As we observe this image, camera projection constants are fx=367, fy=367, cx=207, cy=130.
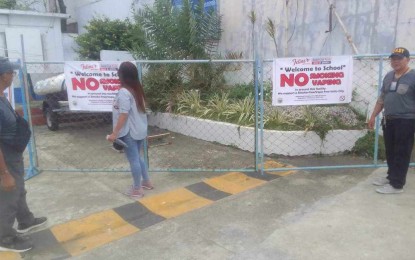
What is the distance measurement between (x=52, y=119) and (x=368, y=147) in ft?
22.5

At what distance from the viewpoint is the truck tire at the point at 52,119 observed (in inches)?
341

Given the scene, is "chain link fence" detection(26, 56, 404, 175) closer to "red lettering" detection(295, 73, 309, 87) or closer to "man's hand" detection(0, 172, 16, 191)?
"red lettering" detection(295, 73, 309, 87)

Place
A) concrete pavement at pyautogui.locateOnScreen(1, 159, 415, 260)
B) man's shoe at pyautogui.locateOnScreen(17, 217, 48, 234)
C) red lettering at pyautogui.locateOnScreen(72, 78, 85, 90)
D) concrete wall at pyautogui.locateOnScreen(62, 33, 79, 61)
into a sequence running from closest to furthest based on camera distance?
1. concrete pavement at pyautogui.locateOnScreen(1, 159, 415, 260)
2. man's shoe at pyautogui.locateOnScreen(17, 217, 48, 234)
3. red lettering at pyautogui.locateOnScreen(72, 78, 85, 90)
4. concrete wall at pyautogui.locateOnScreen(62, 33, 79, 61)

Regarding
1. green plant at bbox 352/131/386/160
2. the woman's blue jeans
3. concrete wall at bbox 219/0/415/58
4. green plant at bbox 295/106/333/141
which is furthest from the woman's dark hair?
concrete wall at bbox 219/0/415/58

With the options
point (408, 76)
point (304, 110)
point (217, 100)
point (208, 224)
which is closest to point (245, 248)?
point (208, 224)

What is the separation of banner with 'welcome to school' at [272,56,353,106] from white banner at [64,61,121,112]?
7.21 ft

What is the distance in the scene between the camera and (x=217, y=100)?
7.48m

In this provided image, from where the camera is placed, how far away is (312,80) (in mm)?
4824

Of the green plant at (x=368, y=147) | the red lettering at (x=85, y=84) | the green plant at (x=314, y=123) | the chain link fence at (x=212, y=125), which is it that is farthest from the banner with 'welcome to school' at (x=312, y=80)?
the red lettering at (x=85, y=84)

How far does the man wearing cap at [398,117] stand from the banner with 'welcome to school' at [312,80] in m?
0.54

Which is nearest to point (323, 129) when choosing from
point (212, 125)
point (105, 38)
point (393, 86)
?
point (393, 86)

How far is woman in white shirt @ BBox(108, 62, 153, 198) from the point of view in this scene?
4.22 metres

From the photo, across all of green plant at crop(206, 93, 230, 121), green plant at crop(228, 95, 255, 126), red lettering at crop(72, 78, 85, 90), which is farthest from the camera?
green plant at crop(206, 93, 230, 121)

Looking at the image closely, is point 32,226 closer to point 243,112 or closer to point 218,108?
point 243,112
